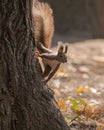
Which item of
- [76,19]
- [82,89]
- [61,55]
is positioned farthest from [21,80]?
[76,19]

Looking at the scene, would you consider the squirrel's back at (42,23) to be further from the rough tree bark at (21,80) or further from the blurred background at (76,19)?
the blurred background at (76,19)

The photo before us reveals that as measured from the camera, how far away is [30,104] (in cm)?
348

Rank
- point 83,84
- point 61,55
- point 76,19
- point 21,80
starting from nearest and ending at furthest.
Answer: point 21,80 → point 61,55 → point 83,84 → point 76,19

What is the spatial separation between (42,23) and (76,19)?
7.90 metres

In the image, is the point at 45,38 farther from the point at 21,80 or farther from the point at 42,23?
the point at 21,80

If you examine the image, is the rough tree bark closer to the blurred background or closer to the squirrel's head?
the squirrel's head

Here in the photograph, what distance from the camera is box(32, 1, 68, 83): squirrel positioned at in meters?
4.06

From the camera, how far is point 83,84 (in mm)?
6129

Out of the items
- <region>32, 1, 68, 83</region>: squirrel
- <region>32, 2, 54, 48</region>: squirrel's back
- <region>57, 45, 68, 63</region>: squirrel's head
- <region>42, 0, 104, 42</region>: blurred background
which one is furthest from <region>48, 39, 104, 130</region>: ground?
<region>42, 0, 104, 42</region>: blurred background

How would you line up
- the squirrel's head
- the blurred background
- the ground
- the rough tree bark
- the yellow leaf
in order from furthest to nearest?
the blurred background → the yellow leaf → the ground → the squirrel's head → the rough tree bark

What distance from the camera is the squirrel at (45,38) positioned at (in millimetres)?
4059

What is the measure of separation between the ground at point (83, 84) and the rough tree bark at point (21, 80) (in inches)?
27.2

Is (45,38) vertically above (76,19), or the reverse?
(45,38)

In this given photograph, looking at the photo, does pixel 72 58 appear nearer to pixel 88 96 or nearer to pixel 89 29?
pixel 88 96
